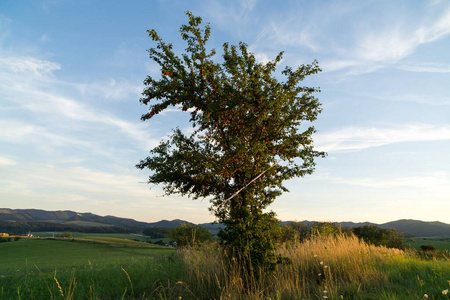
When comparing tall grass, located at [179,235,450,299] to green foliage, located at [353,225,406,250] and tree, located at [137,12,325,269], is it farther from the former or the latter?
green foliage, located at [353,225,406,250]

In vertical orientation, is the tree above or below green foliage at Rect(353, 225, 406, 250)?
above

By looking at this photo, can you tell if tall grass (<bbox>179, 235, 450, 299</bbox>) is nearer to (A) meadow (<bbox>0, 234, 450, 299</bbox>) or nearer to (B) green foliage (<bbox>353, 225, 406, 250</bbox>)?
(A) meadow (<bbox>0, 234, 450, 299</bbox>)

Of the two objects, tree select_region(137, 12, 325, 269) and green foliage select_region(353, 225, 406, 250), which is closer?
tree select_region(137, 12, 325, 269)

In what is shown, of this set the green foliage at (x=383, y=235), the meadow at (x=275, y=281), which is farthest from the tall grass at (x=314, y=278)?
the green foliage at (x=383, y=235)

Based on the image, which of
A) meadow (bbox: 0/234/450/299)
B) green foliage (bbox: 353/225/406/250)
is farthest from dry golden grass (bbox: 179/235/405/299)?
green foliage (bbox: 353/225/406/250)

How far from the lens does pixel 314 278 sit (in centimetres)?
995

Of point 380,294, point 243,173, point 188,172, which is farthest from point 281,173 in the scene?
point 380,294

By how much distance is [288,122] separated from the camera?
37.1 ft

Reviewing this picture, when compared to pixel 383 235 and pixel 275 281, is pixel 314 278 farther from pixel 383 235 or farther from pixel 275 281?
pixel 383 235

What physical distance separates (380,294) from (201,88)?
8.19 meters

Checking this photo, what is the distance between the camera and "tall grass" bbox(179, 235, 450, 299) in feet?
25.5

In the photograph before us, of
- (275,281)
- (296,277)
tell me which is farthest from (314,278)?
(275,281)

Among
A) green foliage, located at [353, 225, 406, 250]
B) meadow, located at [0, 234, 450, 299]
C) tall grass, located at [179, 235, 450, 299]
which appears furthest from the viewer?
green foliage, located at [353, 225, 406, 250]

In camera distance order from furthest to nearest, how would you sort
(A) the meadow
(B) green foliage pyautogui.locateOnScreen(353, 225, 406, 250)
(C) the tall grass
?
(B) green foliage pyautogui.locateOnScreen(353, 225, 406, 250) < (A) the meadow < (C) the tall grass
